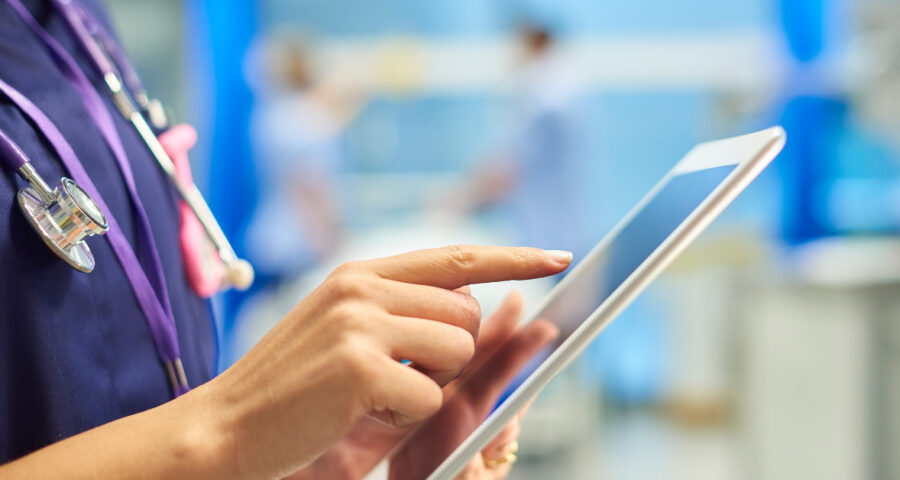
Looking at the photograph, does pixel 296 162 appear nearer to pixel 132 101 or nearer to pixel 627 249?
pixel 132 101

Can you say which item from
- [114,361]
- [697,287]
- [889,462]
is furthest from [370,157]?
[114,361]

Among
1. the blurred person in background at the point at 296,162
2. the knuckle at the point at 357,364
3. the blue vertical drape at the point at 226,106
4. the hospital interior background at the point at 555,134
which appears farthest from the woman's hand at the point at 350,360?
the blue vertical drape at the point at 226,106

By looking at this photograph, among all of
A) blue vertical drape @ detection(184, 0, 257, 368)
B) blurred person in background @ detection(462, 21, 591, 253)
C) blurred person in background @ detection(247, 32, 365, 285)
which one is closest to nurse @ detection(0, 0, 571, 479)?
blurred person in background @ detection(462, 21, 591, 253)

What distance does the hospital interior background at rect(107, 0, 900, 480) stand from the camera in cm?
320

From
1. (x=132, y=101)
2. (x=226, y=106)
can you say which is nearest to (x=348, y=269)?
(x=132, y=101)

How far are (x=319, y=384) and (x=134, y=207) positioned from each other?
30 centimetres

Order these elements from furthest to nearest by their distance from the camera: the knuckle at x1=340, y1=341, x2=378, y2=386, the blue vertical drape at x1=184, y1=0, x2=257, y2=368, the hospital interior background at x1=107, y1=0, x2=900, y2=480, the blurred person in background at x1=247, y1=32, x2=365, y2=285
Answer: the blue vertical drape at x1=184, y1=0, x2=257, y2=368, the blurred person in background at x1=247, y1=32, x2=365, y2=285, the hospital interior background at x1=107, y1=0, x2=900, y2=480, the knuckle at x1=340, y1=341, x2=378, y2=386

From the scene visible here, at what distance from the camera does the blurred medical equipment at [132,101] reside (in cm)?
71

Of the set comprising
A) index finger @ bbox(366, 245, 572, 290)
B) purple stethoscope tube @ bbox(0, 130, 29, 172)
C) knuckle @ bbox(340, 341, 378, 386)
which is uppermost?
purple stethoscope tube @ bbox(0, 130, 29, 172)

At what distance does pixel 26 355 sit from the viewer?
51 cm

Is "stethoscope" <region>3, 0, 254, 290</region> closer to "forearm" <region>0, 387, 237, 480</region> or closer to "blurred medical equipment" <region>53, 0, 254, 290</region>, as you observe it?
"blurred medical equipment" <region>53, 0, 254, 290</region>

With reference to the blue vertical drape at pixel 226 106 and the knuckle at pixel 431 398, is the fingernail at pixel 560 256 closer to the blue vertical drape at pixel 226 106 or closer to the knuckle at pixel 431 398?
the knuckle at pixel 431 398

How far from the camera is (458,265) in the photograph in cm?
47

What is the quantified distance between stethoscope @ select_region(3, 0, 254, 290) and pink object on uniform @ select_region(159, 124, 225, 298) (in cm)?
1
